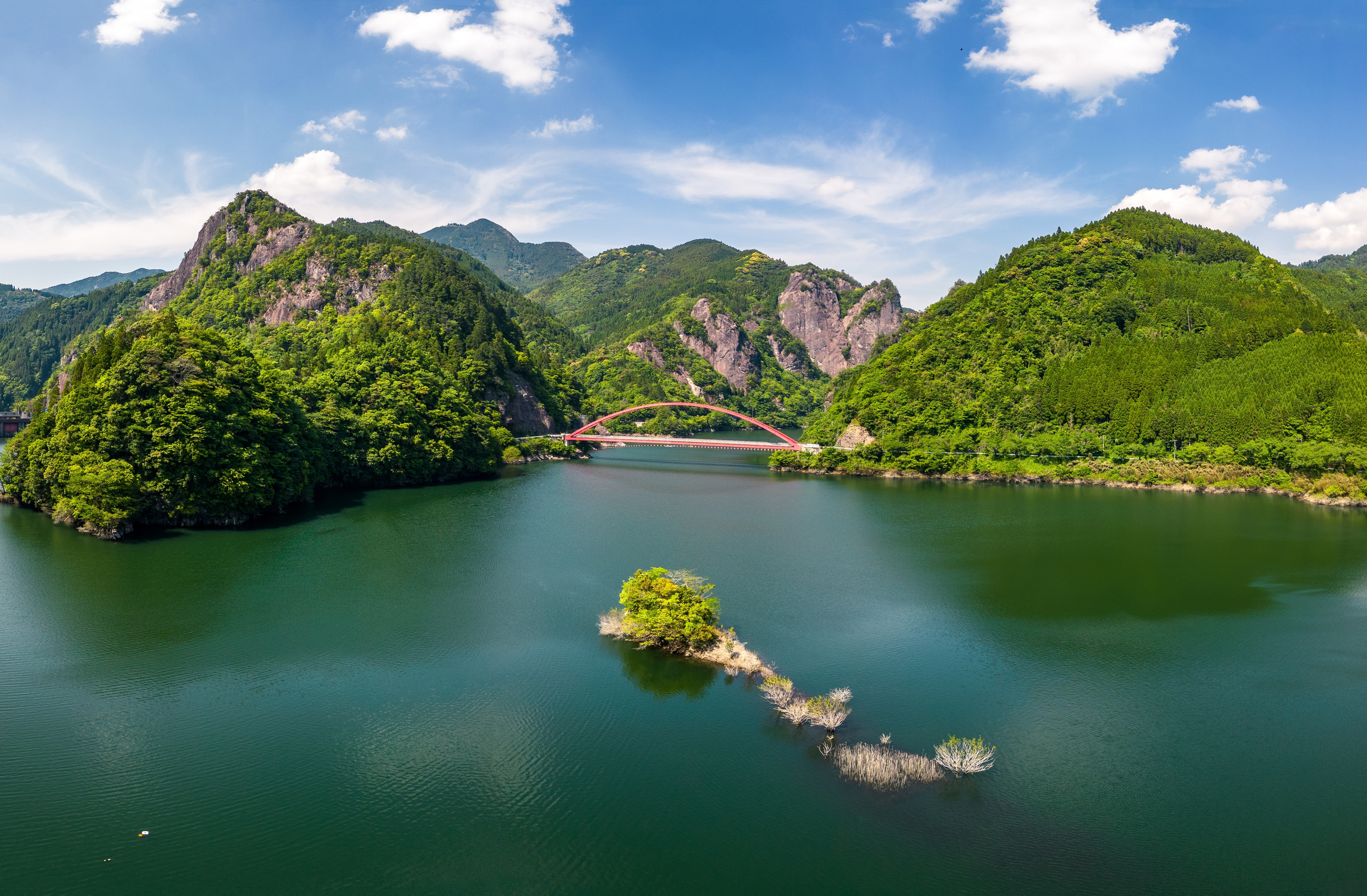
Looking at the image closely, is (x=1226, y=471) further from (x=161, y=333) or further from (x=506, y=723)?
(x=161, y=333)

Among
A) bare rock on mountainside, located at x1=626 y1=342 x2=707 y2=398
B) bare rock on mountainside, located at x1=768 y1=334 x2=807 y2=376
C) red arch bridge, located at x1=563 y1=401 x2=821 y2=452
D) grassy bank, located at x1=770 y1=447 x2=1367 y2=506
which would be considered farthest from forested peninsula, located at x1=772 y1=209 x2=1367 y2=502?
bare rock on mountainside, located at x1=768 y1=334 x2=807 y2=376

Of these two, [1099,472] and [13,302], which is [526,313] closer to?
[1099,472]

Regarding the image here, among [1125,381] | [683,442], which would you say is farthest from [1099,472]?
[683,442]

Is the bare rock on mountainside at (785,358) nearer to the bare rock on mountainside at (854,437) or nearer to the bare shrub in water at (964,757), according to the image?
the bare rock on mountainside at (854,437)

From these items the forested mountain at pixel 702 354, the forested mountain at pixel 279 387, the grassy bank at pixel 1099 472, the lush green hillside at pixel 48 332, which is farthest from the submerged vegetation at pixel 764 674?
the lush green hillside at pixel 48 332

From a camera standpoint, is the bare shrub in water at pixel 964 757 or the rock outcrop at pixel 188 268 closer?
the bare shrub in water at pixel 964 757

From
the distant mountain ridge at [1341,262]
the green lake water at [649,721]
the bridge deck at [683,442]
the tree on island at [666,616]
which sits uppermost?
the distant mountain ridge at [1341,262]

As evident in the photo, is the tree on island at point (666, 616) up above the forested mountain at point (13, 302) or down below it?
below
